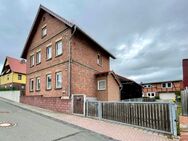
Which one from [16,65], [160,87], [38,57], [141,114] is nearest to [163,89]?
[160,87]

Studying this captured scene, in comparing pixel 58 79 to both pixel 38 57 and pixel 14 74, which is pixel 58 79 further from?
pixel 14 74

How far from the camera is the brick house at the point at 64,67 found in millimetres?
18562

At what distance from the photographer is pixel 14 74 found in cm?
4497

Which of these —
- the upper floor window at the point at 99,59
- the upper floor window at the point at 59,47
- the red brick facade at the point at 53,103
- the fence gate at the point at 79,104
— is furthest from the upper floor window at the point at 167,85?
the fence gate at the point at 79,104

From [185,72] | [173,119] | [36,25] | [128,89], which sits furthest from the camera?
[185,72]

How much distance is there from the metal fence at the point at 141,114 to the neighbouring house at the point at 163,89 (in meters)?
44.2

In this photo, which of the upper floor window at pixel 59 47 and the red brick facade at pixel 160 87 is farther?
the red brick facade at pixel 160 87

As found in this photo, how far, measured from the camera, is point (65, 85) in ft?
60.8

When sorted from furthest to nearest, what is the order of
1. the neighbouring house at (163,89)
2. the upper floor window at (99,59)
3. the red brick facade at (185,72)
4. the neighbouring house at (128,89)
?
the neighbouring house at (163,89)
the red brick facade at (185,72)
the neighbouring house at (128,89)
the upper floor window at (99,59)

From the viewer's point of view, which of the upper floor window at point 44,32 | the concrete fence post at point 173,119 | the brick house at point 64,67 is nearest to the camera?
the concrete fence post at point 173,119

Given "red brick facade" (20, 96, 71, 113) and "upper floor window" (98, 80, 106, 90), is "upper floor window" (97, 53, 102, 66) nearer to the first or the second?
"upper floor window" (98, 80, 106, 90)

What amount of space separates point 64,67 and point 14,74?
2987 centimetres

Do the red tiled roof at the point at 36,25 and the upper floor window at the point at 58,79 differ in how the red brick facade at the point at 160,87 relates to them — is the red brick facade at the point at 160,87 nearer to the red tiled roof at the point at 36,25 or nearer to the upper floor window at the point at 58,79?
the red tiled roof at the point at 36,25

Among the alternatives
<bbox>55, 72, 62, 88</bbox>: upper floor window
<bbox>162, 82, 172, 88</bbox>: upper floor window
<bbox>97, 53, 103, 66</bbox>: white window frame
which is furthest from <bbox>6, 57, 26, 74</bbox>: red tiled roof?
<bbox>162, 82, 172, 88</bbox>: upper floor window
